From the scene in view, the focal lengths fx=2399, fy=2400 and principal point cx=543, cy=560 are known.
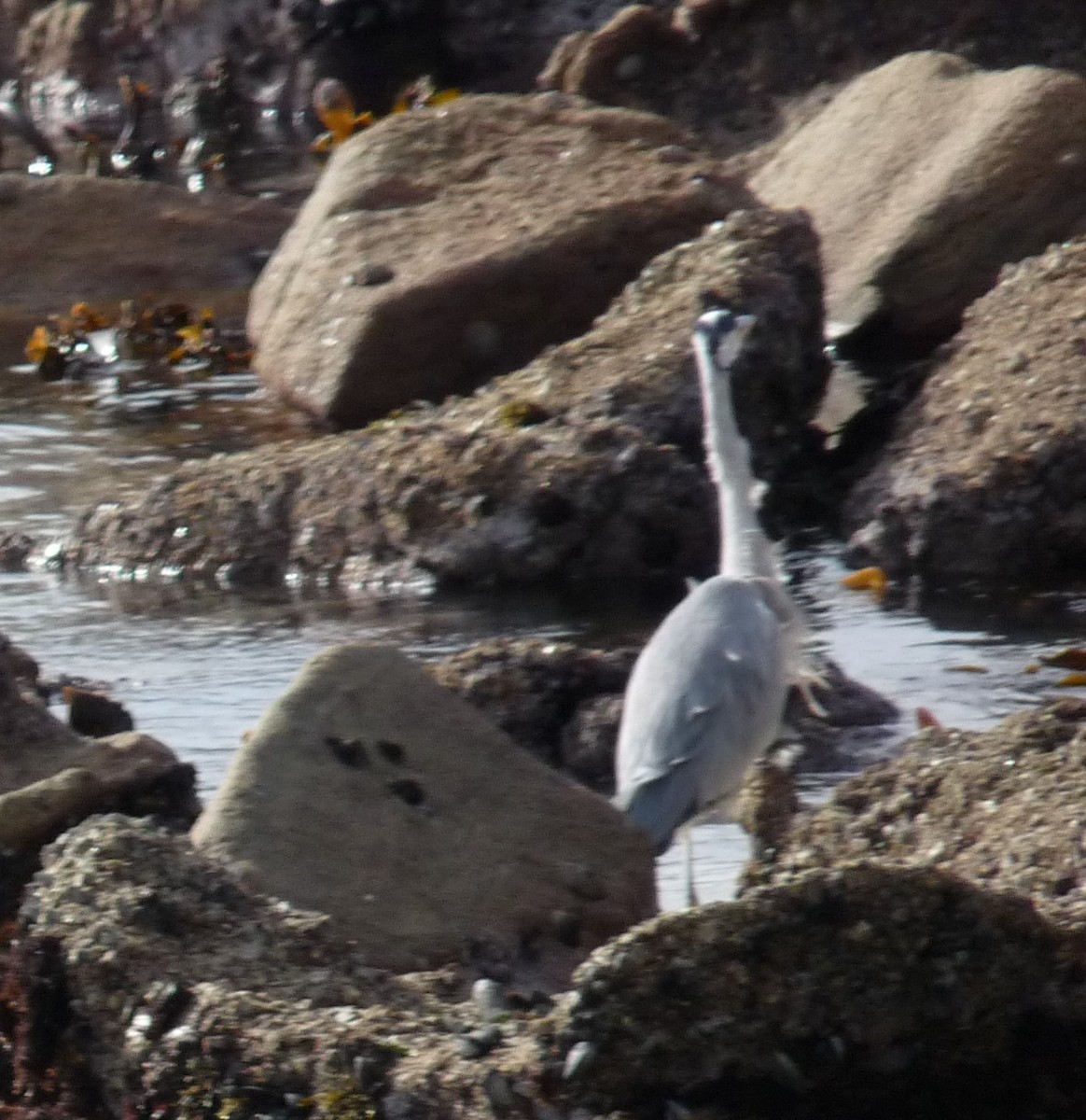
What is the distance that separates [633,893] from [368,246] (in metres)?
7.08

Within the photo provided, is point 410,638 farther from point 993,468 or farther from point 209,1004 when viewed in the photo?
point 209,1004

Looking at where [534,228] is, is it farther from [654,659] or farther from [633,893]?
[633,893]

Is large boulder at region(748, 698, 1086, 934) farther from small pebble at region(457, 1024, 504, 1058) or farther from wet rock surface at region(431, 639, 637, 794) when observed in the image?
wet rock surface at region(431, 639, 637, 794)

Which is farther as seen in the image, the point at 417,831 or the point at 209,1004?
the point at 417,831

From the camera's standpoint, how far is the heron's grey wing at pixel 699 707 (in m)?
5.75

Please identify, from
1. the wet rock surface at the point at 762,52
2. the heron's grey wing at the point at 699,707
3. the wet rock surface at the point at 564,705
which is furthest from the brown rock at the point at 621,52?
the heron's grey wing at the point at 699,707

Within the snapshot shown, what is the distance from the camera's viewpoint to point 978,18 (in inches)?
706

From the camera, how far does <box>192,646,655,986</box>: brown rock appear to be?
483 centimetres

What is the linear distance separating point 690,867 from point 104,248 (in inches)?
436

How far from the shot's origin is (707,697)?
19.8ft

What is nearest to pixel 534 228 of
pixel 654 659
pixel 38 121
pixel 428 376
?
pixel 428 376

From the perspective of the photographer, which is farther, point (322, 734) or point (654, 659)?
point (654, 659)

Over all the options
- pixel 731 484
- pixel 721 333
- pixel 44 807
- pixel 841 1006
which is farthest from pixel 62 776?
pixel 721 333

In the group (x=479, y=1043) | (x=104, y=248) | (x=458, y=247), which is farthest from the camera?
(x=104, y=248)
